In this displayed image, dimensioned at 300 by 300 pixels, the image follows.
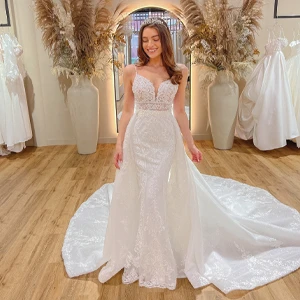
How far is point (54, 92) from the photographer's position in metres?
4.87

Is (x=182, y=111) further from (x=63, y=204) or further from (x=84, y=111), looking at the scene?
(x=84, y=111)

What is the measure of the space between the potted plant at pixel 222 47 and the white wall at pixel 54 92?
1.46 feet

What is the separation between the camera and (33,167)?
4137mm

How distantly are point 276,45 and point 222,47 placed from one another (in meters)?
0.75

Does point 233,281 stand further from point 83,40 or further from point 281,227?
point 83,40

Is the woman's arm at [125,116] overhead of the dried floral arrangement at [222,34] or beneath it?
beneath

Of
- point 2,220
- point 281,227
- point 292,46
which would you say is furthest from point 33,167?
point 292,46

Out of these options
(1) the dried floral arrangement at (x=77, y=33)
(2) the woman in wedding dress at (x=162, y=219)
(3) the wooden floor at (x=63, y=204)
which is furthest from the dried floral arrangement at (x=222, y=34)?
(2) the woman in wedding dress at (x=162, y=219)

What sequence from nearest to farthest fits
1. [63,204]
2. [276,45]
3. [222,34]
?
[63,204], [222,34], [276,45]

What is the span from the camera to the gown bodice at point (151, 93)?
1909 millimetres

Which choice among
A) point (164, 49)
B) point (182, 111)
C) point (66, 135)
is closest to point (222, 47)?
point (182, 111)

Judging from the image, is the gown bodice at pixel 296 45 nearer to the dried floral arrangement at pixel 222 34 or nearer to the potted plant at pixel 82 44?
the dried floral arrangement at pixel 222 34

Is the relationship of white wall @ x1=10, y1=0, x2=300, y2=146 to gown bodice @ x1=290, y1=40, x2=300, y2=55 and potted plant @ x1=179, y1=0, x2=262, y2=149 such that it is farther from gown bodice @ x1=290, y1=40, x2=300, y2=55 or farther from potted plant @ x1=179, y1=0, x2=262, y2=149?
potted plant @ x1=179, y1=0, x2=262, y2=149

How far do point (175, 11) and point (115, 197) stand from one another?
3.45 metres
